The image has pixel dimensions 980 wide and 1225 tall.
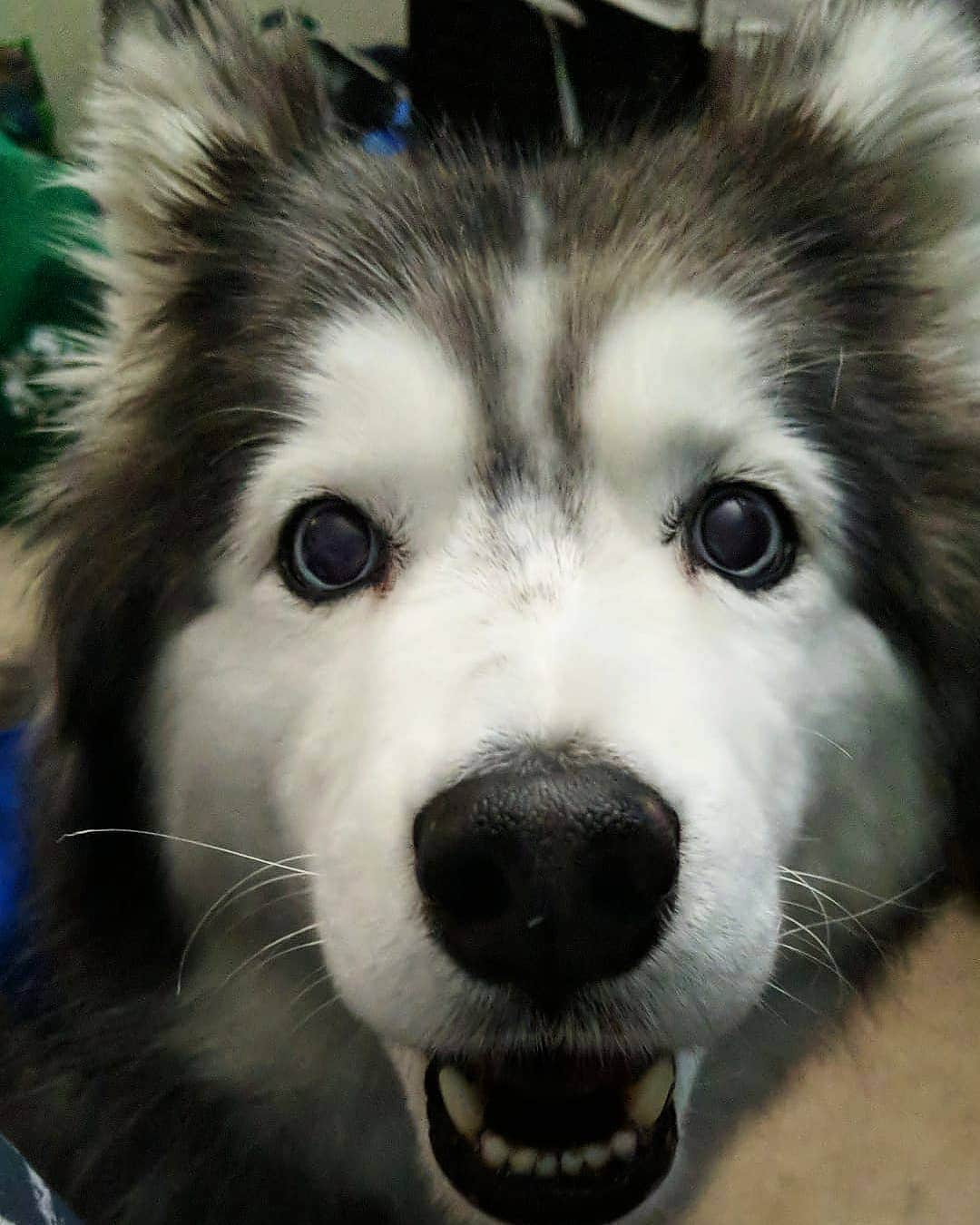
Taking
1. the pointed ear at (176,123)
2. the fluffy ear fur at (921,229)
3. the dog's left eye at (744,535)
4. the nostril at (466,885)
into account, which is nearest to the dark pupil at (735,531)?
the dog's left eye at (744,535)

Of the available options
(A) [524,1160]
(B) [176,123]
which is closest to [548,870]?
(A) [524,1160]

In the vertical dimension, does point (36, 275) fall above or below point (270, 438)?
above

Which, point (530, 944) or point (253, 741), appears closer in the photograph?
point (530, 944)

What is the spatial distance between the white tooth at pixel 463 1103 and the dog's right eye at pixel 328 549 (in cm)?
48

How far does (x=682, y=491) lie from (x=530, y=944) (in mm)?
461

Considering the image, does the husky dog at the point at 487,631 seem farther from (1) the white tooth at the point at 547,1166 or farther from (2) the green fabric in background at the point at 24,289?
(2) the green fabric in background at the point at 24,289

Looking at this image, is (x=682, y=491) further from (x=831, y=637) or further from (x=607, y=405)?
(x=831, y=637)

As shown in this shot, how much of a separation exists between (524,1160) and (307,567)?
1.94 feet

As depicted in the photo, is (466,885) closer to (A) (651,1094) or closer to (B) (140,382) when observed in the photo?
(A) (651,1094)

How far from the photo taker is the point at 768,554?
3.46 ft

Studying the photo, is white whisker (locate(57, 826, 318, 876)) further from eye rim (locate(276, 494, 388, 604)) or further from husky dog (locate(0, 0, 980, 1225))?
eye rim (locate(276, 494, 388, 604))

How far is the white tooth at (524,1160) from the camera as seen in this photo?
924 millimetres

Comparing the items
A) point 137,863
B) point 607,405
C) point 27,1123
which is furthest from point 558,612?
point 27,1123

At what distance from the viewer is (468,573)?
0.96 m
